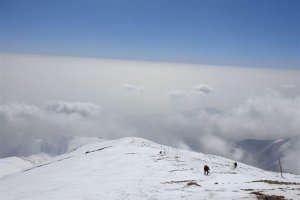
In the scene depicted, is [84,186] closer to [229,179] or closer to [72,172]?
[72,172]

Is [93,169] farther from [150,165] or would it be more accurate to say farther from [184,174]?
[184,174]

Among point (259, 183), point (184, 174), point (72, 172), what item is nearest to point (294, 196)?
point (259, 183)

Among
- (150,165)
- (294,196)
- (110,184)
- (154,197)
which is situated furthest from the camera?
(150,165)

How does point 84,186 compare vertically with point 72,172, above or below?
below

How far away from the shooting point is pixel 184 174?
5188 centimetres

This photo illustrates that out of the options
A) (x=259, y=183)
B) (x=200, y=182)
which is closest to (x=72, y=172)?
(x=200, y=182)

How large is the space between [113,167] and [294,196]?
123ft

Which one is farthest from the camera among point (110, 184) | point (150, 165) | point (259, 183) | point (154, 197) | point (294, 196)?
point (150, 165)

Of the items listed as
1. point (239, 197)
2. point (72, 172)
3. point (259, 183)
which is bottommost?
point (239, 197)

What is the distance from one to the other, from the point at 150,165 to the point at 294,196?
3323 cm

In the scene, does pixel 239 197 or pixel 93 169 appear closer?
pixel 239 197

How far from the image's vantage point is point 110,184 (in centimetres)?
4650

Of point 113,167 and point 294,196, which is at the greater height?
point 113,167

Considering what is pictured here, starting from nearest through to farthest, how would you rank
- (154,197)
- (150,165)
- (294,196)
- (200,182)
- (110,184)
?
1. (294,196)
2. (154,197)
3. (200,182)
4. (110,184)
5. (150,165)
